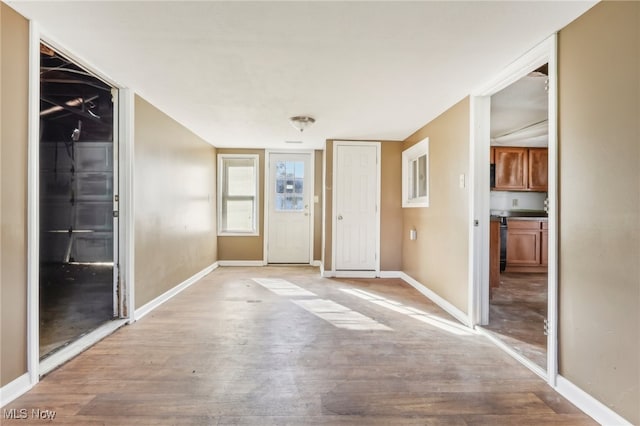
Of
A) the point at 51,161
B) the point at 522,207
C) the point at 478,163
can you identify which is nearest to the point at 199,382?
the point at 478,163

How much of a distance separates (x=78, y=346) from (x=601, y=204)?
352cm

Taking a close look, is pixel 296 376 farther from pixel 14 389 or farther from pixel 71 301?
pixel 71 301

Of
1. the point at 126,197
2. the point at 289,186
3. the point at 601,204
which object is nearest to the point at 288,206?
the point at 289,186

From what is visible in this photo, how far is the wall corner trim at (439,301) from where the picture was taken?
113 inches

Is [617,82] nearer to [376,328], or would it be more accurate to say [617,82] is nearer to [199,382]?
[376,328]

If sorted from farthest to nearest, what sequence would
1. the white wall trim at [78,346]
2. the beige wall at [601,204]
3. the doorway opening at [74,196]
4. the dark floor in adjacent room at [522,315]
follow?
1. the doorway opening at [74,196]
2. the dark floor in adjacent room at [522,315]
3. the white wall trim at [78,346]
4. the beige wall at [601,204]

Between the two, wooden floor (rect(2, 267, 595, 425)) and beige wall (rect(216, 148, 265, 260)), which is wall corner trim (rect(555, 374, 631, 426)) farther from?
beige wall (rect(216, 148, 265, 260))

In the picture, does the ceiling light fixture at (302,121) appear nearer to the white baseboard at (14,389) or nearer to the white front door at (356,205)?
the white front door at (356,205)

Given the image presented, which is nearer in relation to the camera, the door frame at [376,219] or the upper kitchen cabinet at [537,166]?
the door frame at [376,219]

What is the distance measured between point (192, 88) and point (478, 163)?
106 inches

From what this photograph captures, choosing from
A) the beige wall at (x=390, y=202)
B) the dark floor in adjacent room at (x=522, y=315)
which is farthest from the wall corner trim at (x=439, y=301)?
the beige wall at (x=390, y=202)

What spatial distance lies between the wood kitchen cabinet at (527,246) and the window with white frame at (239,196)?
4521 millimetres

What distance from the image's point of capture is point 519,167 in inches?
209

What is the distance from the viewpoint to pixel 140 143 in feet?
9.73
